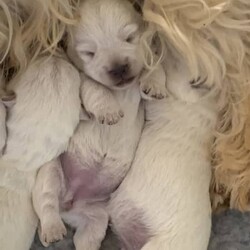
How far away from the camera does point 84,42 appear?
1.41 metres

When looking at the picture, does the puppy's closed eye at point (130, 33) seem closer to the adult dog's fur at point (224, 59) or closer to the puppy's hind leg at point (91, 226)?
the adult dog's fur at point (224, 59)

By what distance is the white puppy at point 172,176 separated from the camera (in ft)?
4.53

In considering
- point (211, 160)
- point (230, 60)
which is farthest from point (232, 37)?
point (211, 160)

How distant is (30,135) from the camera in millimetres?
1369

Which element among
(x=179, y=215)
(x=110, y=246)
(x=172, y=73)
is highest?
(x=172, y=73)

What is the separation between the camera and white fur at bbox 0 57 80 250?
1372 millimetres

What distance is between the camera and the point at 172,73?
4.75 ft

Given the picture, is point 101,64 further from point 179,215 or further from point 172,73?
point 179,215

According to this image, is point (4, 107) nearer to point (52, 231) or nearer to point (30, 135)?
point (30, 135)

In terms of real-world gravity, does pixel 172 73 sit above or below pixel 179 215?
above

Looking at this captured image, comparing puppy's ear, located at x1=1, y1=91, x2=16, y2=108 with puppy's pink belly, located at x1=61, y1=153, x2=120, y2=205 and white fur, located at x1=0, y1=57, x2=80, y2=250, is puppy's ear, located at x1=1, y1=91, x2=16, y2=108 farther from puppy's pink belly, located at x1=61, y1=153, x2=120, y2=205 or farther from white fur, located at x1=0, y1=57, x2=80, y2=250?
puppy's pink belly, located at x1=61, y1=153, x2=120, y2=205

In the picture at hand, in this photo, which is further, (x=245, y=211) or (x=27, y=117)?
(x=245, y=211)

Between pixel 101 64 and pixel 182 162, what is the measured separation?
0.18m

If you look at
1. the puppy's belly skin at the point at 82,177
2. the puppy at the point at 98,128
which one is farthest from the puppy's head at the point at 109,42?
the puppy's belly skin at the point at 82,177
